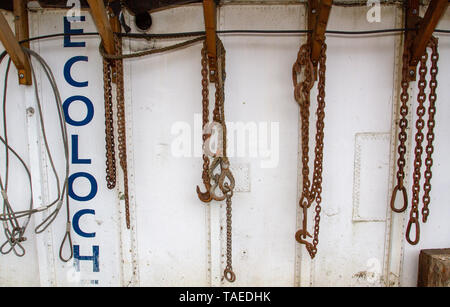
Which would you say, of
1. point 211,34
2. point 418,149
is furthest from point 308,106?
point 418,149

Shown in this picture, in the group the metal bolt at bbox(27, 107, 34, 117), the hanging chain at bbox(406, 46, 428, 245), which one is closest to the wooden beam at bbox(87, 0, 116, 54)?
the metal bolt at bbox(27, 107, 34, 117)

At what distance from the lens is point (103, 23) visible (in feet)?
5.11

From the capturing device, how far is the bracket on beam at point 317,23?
1.44 meters

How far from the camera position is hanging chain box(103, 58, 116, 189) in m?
1.73

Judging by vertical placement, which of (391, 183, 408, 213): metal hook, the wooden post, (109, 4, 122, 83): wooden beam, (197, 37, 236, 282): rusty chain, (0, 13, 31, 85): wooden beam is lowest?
the wooden post

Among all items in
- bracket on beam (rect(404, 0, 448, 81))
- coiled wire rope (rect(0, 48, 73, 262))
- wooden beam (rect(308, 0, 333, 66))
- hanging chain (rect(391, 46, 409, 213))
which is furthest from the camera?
coiled wire rope (rect(0, 48, 73, 262))

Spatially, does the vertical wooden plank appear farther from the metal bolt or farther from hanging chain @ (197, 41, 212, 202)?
hanging chain @ (197, 41, 212, 202)

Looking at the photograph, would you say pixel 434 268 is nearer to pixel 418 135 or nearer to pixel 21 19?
pixel 418 135

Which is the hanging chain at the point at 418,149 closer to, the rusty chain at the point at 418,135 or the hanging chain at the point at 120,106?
the rusty chain at the point at 418,135

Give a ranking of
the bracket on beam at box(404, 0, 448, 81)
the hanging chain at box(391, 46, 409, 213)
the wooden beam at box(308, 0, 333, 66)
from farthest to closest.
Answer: the hanging chain at box(391, 46, 409, 213)
the bracket on beam at box(404, 0, 448, 81)
the wooden beam at box(308, 0, 333, 66)

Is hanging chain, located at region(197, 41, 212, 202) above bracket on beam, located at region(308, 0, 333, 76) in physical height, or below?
below

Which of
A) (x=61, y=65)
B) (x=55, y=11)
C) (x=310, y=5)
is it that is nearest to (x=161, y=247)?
(x=61, y=65)

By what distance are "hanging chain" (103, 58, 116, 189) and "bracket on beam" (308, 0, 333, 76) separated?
1.45 metres

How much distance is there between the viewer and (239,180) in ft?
6.32
